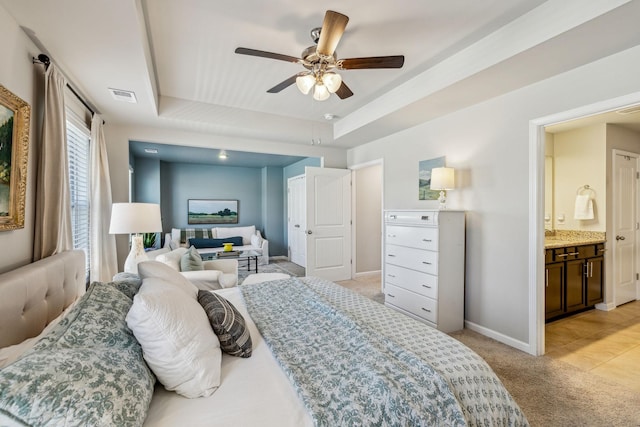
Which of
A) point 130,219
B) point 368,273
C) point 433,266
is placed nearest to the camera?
point 130,219

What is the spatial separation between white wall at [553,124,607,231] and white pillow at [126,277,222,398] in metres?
4.72

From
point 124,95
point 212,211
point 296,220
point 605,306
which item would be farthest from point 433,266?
point 212,211

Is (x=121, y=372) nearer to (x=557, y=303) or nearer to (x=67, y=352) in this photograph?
(x=67, y=352)

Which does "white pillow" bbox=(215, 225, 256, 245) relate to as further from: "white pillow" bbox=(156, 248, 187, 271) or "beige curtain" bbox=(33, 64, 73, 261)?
"beige curtain" bbox=(33, 64, 73, 261)

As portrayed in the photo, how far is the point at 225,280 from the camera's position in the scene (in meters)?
2.98

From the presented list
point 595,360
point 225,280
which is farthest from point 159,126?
point 595,360

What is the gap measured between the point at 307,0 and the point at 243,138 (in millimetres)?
2736

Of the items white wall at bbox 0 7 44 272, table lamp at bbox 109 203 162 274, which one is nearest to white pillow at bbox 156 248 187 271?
table lamp at bbox 109 203 162 274

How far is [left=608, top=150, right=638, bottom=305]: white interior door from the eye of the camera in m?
3.75

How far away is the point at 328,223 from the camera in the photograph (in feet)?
16.4

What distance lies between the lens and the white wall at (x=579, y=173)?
3672 mm

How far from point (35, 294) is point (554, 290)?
448cm

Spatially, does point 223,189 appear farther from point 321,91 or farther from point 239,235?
point 321,91

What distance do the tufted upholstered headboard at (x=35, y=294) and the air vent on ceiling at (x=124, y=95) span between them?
60.4 inches
